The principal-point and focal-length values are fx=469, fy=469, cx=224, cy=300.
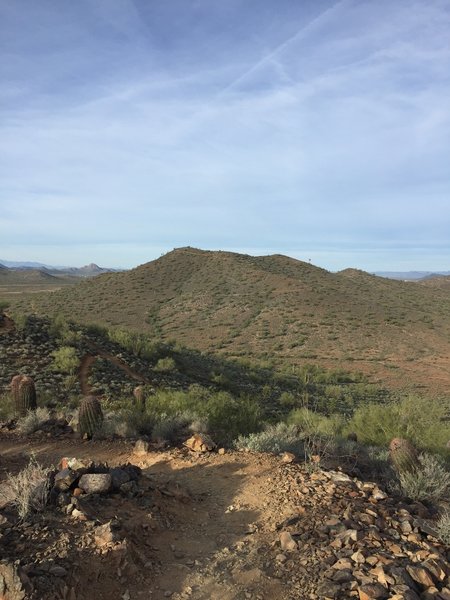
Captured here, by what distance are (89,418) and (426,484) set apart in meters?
6.51

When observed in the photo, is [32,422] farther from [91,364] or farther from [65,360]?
[91,364]

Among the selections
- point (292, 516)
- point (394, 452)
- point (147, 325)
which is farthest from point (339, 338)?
point (292, 516)

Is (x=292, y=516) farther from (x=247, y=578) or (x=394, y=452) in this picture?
(x=394, y=452)

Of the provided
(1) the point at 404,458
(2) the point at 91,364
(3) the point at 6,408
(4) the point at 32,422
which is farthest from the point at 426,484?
(2) the point at 91,364

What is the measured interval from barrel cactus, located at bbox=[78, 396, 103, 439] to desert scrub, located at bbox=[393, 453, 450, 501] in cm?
593

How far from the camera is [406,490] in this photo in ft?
23.0

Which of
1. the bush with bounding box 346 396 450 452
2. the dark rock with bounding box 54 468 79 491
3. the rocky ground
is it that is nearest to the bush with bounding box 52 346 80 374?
the bush with bounding box 346 396 450 452

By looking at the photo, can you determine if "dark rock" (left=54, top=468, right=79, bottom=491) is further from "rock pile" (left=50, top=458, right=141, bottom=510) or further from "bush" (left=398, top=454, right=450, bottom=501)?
"bush" (left=398, top=454, right=450, bottom=501)

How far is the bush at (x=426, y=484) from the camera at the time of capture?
693 centimetres

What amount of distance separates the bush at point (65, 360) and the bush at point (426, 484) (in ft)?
48.6

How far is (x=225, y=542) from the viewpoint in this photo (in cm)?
530

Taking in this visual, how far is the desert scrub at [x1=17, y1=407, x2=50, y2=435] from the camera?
1013 cm

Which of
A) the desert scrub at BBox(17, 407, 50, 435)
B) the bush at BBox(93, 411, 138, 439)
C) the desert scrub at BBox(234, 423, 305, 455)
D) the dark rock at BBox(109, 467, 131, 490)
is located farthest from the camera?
the desert scrub at BBox(17, 407, 50, 435)

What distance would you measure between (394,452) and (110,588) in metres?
5.35
